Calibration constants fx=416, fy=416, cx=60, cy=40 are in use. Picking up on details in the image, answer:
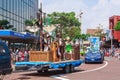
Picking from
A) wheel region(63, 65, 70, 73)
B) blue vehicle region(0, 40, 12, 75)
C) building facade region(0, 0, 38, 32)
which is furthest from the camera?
building facade region(0, 0, 38, 32)

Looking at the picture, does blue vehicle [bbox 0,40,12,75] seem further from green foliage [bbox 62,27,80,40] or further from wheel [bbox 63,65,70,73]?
green foliage [bbox 62,27,80,40]

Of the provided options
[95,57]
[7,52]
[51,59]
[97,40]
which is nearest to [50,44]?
[51,59]

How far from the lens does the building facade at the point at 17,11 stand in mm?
55963

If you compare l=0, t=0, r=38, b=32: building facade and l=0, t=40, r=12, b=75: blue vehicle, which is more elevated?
l=0, t=0, r=38, b=32: building facade

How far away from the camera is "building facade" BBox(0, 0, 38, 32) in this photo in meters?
56.0

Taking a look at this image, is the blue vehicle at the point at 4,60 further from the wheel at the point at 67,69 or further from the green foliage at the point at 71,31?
the green foliage at the point at 71,31

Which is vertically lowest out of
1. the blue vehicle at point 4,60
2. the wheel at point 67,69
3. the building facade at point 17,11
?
the wheel at point 67,69

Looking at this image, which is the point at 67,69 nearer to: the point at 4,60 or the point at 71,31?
the point at 4,60

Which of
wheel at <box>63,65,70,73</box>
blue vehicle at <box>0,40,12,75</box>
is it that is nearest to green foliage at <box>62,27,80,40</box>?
wheel at <box>63,65,70,73</box>

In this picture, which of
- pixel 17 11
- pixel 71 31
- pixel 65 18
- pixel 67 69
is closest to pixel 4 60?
pixel 67 69

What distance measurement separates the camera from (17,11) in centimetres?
6294

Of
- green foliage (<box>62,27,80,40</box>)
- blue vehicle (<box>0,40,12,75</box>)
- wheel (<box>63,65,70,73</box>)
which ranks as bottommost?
wheel (<box>63,65,70,73</box>)

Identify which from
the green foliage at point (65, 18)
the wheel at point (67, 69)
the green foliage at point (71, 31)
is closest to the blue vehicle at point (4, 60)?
the wheel at point (67, 69)

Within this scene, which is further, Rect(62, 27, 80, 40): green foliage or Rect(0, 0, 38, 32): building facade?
Rect(62, 27, 80, 40): green foliage
